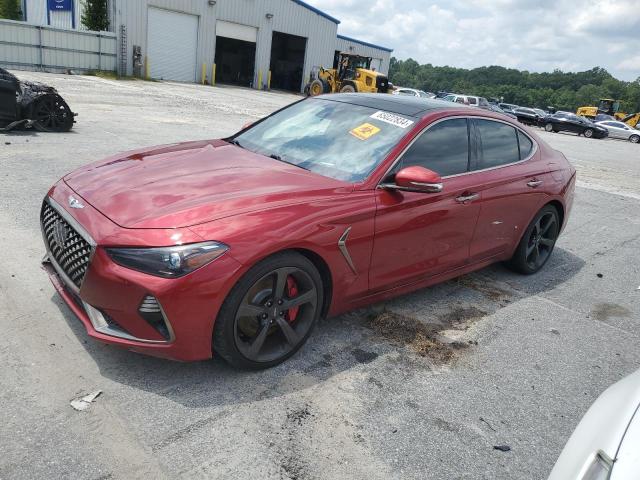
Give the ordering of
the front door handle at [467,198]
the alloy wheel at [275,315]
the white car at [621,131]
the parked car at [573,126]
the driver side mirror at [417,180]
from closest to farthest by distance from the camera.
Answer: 1. the alloy wheel at [275,315]
2. the driver side mirror at [417,180]
3. the front door handle at [467,198]
4. the parked car at [573,126]
5. the white car at [621,131]

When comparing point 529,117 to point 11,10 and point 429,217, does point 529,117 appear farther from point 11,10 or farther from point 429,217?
point 11,10

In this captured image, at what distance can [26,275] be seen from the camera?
12.7 feet

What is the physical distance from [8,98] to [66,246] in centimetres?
725

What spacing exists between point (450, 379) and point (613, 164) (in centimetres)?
1636

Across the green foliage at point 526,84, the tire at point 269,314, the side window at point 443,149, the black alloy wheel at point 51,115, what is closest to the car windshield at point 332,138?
the side window at point 443,149

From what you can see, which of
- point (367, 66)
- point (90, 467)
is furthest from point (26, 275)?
point (367, 66)

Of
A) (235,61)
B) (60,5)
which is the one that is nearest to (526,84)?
(235,61)

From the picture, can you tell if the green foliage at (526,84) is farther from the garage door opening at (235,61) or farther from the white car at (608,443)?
the white car at (608,443)

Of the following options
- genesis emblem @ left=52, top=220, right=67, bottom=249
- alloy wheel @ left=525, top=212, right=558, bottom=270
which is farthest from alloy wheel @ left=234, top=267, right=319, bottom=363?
alloy wheel @ left=525, top=212, right=558, bottom=270

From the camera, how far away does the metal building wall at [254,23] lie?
28031mm

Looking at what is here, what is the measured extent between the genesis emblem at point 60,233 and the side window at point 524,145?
12.4ft

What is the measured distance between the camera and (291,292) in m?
3.08

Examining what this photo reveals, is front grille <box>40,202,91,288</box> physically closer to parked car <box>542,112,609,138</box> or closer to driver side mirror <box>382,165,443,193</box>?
driver side mirror <box>382,165,443,193</box>

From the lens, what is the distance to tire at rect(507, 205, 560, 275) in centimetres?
499
